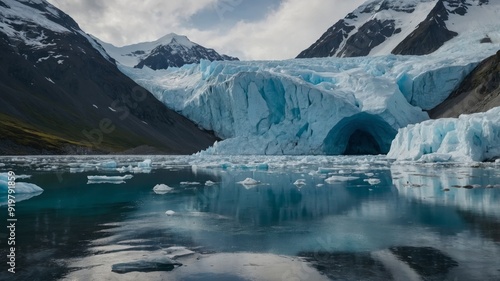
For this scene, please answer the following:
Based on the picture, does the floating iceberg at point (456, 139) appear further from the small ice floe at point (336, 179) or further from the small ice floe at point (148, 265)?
the small ice floe at point (148, 265)

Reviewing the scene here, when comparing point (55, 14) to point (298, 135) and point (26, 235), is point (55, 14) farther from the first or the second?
point (26, 235)

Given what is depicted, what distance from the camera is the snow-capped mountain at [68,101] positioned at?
70.2 meters

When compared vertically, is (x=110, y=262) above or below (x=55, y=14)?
below

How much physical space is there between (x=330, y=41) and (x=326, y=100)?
Result: 4928 inches

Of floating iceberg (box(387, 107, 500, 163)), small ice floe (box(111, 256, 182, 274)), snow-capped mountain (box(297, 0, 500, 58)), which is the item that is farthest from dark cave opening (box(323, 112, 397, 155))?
snow-capped mountain (box(297, 0, 500, 58))

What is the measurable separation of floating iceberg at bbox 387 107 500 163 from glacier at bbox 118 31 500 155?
42.9ft

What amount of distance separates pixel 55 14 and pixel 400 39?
359ft

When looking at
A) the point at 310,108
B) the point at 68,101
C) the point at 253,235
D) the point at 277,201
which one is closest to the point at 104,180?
the point at 277,201

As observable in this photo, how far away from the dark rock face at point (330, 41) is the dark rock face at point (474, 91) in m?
98.7

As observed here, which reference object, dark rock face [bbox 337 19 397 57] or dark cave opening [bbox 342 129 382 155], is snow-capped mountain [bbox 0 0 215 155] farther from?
dark rock face [bbox 337 19 397 57]

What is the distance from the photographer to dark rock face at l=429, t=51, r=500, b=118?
204 ft

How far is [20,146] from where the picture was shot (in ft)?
187

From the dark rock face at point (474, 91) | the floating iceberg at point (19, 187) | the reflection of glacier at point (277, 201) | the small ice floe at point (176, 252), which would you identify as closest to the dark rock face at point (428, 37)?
the dark rock face at point (474, 91)

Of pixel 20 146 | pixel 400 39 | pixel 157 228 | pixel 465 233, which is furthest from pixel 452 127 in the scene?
pixel 400 39
